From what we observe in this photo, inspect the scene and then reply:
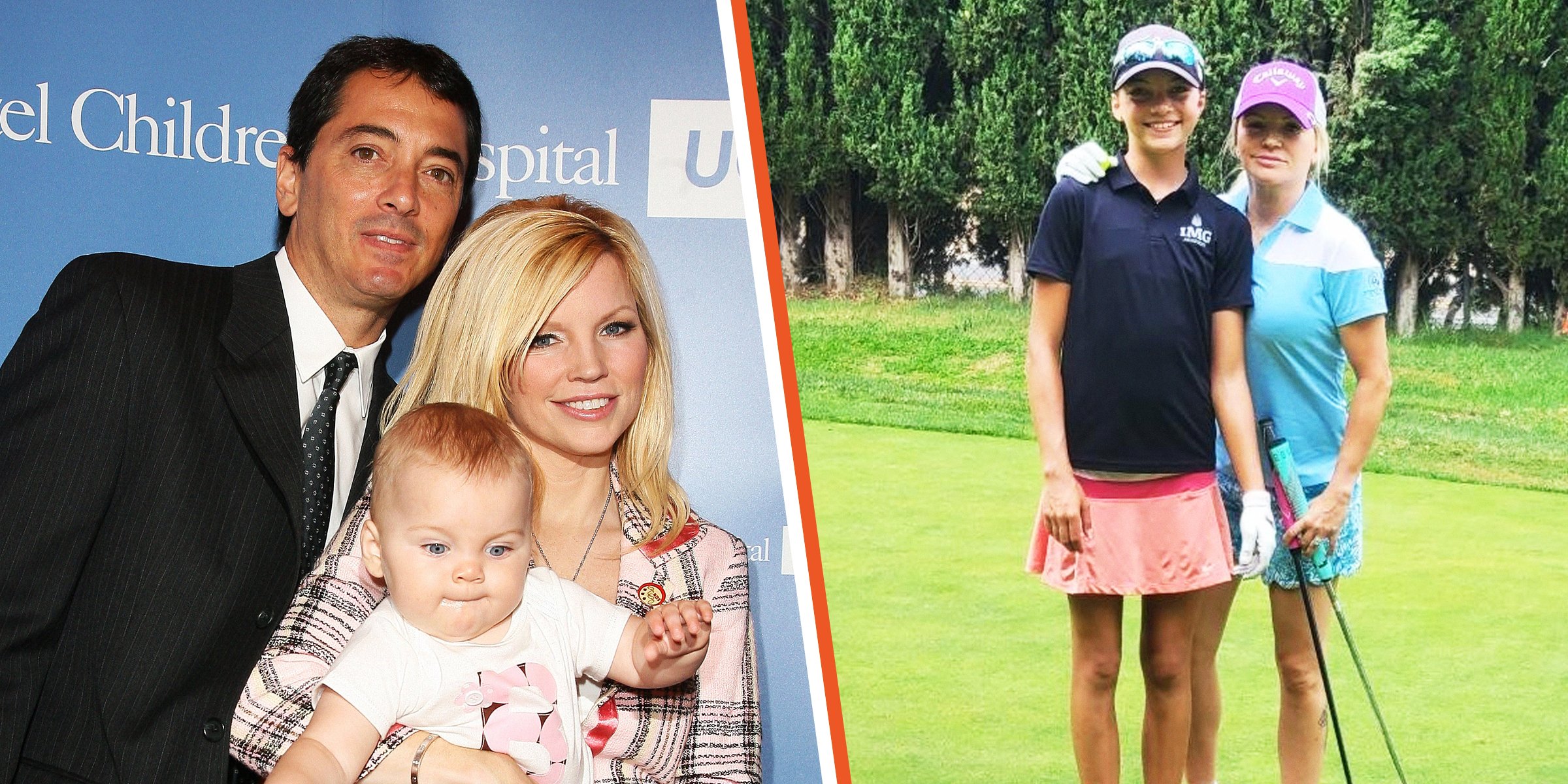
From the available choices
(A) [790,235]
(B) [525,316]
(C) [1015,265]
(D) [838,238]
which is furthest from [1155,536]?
(B) [525,316]

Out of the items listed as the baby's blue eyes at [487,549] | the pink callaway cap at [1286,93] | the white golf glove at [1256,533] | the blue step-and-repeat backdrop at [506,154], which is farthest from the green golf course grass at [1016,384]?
Answer: the baby's blue eyes at [487,549]

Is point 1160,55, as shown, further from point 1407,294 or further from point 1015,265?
point 1407,294

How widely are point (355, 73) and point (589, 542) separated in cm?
89

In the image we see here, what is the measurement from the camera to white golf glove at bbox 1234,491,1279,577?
9.78 ft

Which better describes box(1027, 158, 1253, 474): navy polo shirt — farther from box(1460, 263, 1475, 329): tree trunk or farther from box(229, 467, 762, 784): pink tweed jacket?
box(229, 467, 762, 784): pink tweed jacket

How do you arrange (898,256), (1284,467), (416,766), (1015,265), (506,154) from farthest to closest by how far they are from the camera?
(898,256), (1015,265), (1284,467), (506,154), (416,766)

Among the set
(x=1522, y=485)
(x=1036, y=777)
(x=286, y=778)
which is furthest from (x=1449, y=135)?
(x=286, y=778)

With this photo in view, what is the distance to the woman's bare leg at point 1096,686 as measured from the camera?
324 centimetres

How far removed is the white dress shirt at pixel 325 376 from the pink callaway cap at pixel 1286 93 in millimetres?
1836

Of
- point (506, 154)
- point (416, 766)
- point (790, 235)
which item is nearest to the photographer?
point (416, 766)

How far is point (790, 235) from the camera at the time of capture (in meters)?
3.72

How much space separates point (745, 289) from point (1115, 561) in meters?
1.00

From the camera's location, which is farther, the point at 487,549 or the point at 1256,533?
the point at 1256,533

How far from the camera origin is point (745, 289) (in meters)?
2.96
